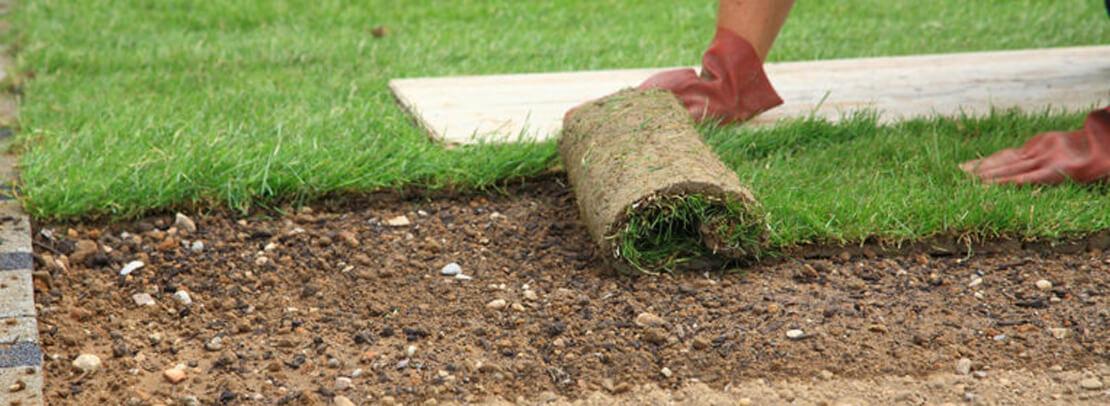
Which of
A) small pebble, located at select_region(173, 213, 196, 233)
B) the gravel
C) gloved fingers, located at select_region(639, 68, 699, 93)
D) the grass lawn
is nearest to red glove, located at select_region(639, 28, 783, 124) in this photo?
gloved fingers, located at select_region(639, 68, 699, 93)

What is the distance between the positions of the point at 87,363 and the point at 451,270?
2.48 feet

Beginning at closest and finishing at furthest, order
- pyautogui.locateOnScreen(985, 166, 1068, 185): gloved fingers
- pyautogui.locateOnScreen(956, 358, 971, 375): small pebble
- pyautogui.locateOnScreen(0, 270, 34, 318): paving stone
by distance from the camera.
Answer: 1. pyautogui.locateOnScreen(956, 358, 971, 375): small pebble
2. pyautogui.locateOnScreen(0, 270, 34, 318): paving stone
3. pyautogui.locateOnScreen(985, 166, 1068, 185): gloved fingers

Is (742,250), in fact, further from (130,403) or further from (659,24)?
(659,24)

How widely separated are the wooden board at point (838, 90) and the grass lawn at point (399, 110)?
5.7 inches

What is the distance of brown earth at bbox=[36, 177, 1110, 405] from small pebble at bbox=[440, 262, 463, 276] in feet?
0.07

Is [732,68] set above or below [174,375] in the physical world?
below

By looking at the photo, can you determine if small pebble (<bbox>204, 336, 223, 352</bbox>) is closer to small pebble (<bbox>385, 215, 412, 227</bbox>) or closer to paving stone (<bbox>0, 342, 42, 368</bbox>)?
paving stone (<bbox>0, 342, 42, 368</bbox>)

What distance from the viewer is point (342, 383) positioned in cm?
234

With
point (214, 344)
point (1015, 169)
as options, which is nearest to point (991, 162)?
point (1015, 169)

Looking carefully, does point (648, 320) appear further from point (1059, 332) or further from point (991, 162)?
point (991, 162)

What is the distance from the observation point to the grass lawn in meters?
3.10

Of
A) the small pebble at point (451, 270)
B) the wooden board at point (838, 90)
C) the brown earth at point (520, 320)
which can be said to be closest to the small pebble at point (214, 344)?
the brown earth at point (520, 320)

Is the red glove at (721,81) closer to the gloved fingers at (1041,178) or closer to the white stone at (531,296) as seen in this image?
the gloved fingers at (1041,178)

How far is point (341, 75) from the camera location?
4.49m
